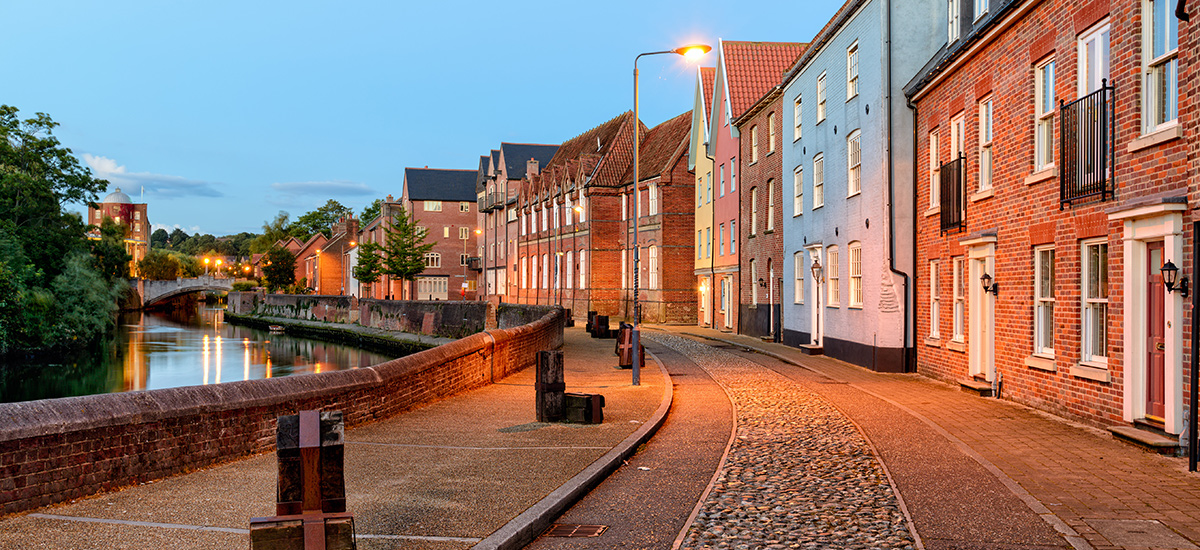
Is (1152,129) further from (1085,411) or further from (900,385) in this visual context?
(900,385)

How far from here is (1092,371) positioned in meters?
11.6

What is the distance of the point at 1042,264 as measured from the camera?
13539 mm

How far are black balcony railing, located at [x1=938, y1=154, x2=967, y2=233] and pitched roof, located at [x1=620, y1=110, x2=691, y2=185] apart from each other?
3056cm

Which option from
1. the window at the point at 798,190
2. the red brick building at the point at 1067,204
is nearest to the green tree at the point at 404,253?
the window at the point at 798,190

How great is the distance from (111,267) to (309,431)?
52.4m

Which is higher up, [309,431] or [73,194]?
[73,194]

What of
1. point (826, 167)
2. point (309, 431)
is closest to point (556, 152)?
point (826, 167)

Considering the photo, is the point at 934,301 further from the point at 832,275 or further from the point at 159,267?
the point at 159,267

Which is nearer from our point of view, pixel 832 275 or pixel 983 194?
pixel 983 194

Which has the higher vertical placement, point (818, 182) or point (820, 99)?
point (820, 99)

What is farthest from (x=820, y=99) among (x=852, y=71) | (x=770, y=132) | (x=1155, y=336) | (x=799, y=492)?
(x=799, y=492)

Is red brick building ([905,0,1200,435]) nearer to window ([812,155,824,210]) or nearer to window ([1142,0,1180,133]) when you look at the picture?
window ([1142,0,1180,133])

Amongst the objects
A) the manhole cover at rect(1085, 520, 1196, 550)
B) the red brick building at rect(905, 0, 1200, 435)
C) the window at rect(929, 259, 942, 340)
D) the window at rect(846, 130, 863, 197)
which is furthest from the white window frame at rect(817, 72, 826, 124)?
the manhole cover at rect(1085, 520, 1196, 550)

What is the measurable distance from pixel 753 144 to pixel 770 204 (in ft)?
10.8
